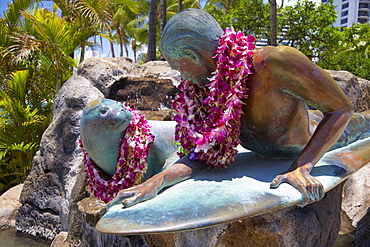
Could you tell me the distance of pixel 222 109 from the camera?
87.7 inches

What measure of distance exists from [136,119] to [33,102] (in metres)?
6.46

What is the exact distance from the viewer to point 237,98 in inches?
85.4

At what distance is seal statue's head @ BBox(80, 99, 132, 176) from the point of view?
278 centimetres

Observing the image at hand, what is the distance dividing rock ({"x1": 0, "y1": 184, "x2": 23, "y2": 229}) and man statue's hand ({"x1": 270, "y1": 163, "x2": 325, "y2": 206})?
553 cm

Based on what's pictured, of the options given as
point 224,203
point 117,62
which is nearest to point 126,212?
point 224,203

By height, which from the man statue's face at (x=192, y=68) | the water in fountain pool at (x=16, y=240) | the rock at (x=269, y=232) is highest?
the man statue's face at (x=192, y=68)

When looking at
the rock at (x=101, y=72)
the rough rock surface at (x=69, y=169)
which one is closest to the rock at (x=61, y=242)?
the rough rock surface at (x=69, y=169)

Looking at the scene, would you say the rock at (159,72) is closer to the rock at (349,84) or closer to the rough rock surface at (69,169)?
the rough rock surface at (69,169)

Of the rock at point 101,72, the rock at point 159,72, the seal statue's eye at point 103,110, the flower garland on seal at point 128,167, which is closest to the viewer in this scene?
the seal statue's eye at point 103,110

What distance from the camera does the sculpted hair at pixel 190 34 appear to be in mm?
2127

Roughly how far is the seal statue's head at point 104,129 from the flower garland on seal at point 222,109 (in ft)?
2.16

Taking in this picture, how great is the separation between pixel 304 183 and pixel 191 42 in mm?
1069

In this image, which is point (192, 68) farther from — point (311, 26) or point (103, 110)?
point (311, 26)

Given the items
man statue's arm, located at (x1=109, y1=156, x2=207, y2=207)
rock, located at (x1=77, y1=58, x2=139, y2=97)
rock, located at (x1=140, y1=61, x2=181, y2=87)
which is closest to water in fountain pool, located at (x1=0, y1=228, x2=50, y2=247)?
rock, located at (x1=77, y1=58, x2=139, y2=97)
